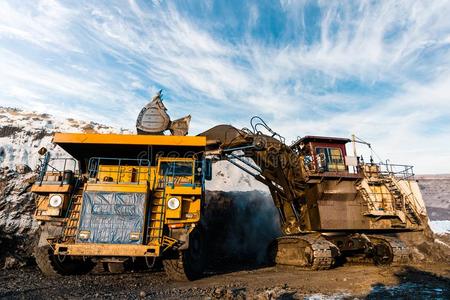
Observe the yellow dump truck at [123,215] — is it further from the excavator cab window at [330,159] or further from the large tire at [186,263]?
the excavator cab window at [330,159]

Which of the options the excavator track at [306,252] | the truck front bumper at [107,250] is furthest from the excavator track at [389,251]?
the truck front bumper at [107,250]

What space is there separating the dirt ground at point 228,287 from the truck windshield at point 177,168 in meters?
3.11

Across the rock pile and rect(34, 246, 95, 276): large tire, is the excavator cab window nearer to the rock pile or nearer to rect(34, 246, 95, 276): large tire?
rect(34, 246, 95, 276): large tire

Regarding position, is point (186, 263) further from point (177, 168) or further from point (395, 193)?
point (395, 193)

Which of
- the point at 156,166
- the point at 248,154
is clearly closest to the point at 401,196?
the point at 248,154

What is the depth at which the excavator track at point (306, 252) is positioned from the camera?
1037cm

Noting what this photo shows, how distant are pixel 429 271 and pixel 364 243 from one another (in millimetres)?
2532

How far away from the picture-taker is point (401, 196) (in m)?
11.8

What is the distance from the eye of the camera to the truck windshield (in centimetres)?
916

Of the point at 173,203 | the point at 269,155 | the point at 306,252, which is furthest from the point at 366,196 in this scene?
the point at 173,203

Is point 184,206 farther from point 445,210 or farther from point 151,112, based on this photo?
point 445,210

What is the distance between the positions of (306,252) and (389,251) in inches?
126

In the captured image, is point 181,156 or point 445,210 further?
point 445,210

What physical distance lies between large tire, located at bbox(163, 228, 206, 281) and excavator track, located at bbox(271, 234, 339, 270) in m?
4.27
